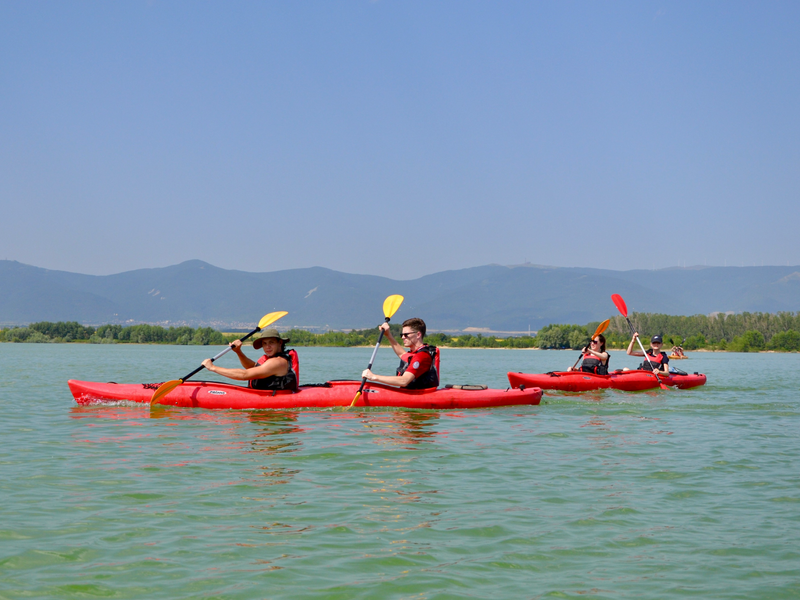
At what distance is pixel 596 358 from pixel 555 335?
80538 millimetres

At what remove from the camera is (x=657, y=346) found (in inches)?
738

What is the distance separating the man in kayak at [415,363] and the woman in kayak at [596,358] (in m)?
5.49

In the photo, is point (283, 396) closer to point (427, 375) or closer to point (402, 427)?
point (402, 427)

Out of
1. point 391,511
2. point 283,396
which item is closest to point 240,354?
point 283,396

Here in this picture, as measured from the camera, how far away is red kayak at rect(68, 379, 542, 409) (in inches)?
454

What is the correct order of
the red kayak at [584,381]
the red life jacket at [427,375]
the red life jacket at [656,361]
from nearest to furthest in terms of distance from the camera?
the red life jacket at [427,375] → the red kayak at [584,381] → the red life jacket at [656,361]

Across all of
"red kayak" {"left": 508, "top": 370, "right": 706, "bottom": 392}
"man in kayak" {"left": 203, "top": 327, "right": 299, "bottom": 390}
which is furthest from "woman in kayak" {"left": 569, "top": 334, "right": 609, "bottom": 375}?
"man in kayak" {"left": 203, "top": 327, "right": 299, "bottom": 390}

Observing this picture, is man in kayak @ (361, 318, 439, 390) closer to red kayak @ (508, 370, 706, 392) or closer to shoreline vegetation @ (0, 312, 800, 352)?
red kayak @ (508, 370, 706, 392)

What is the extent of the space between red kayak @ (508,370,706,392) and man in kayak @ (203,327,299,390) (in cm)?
558

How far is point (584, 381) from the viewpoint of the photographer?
54.0 ft

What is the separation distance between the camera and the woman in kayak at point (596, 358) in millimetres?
16375

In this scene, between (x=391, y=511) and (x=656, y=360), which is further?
(x=656, y=360)

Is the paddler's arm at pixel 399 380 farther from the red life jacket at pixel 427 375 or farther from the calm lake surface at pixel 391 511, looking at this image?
the calm lake surface at pixel 391 511

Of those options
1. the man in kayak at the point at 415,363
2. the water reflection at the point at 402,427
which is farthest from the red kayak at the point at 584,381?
the water reflection at the point at 402,427
